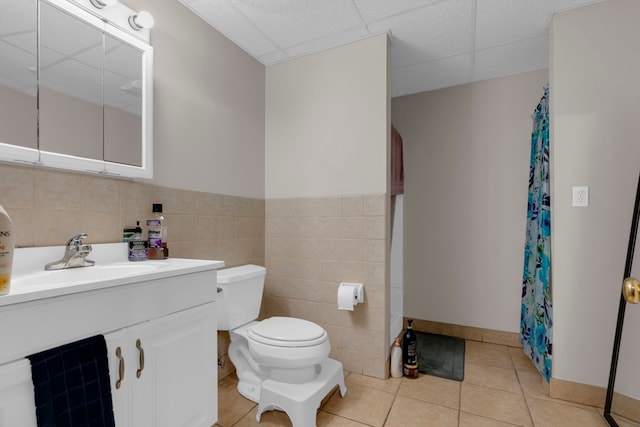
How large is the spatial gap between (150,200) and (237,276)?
24.2 inches

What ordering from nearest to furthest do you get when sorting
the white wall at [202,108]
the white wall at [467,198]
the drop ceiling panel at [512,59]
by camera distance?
the white wall at [202,108], the drop ceiling panel at [512,59], the white wall at [467,198]

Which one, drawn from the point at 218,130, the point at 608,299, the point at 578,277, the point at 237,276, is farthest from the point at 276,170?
the point at 608,299

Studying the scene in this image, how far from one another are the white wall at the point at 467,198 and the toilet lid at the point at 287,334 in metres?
1.57

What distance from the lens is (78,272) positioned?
1159 mm

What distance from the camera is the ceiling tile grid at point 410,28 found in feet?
5.86

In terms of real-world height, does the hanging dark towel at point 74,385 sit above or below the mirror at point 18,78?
below


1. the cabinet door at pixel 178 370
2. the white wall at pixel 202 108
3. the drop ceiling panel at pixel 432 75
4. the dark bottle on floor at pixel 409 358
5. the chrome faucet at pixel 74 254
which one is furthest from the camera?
the drop ceiling panel at pixel 432 75

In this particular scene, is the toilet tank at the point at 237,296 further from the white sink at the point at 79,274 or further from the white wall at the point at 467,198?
the white wall at the point at 467,198

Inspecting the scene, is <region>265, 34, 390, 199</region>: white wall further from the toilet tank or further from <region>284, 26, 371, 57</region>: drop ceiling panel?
the toilet tank

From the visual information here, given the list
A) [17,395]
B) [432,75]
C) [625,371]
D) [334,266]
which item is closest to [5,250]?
[17,395]

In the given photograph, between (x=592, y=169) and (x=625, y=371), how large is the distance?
108cm

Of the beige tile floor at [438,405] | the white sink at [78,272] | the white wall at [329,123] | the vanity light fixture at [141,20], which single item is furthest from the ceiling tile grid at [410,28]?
the beige tile floor at [438,405]

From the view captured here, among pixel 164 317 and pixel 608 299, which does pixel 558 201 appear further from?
pixel 164 317

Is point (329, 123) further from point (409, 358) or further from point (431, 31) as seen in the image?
point (409, 358)
